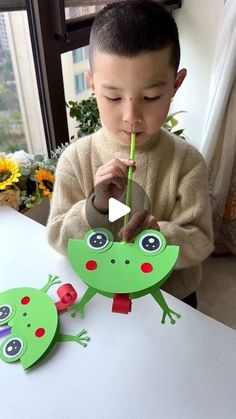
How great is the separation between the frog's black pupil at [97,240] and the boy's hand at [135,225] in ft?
0.08

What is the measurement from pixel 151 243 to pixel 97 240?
8 centimetres

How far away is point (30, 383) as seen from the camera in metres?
0.52

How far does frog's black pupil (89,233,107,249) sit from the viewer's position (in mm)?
510

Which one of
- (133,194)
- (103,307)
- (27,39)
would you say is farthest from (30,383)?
(27,39)

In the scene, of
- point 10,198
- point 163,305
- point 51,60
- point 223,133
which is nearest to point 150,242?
point 163,305

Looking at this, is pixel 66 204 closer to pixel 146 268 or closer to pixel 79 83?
pixel 146 268

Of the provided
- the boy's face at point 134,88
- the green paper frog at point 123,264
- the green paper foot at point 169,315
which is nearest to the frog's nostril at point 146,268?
the green paper frog at point 123,264

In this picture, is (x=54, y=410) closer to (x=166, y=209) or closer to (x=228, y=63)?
(x=166, y=209)

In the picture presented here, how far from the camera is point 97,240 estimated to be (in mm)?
518

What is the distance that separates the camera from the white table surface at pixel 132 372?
50 cm

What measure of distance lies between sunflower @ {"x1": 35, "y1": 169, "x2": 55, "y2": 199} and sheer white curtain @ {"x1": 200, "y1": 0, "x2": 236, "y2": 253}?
1.98 feet

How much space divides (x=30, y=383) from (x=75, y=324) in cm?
11

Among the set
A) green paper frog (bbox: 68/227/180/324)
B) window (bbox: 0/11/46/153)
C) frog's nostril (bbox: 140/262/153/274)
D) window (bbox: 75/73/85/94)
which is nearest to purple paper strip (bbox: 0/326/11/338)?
green paper frog (bbox: 68/227/180/324)

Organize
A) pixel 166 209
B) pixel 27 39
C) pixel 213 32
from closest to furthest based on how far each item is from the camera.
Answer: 1. pixel 166 209
2. pixel 27 39
3. pixel 213 32
